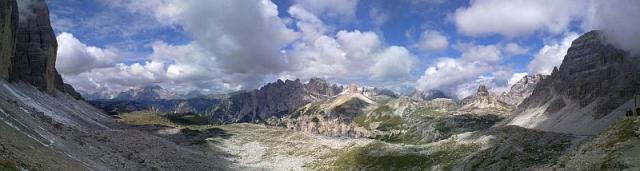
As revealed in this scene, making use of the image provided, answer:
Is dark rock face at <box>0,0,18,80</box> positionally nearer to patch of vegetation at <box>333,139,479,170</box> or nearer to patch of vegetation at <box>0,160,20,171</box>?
patch of vegetation at <box>333,139,479,170</box>

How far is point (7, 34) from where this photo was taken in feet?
522

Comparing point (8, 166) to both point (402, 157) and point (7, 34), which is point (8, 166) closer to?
point (402, 157)

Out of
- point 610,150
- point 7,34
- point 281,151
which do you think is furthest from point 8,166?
point 7,34

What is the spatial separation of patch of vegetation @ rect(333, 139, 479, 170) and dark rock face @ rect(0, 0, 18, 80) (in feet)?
338

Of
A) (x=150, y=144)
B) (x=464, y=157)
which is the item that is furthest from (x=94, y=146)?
(x=464, y=157)

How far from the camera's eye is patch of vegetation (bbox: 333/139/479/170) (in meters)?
96.9

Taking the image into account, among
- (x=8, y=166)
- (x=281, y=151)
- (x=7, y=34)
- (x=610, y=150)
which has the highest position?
(x=7, y=34)

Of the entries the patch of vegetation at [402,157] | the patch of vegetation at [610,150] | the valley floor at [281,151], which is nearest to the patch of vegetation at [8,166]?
the patch of vegetation at [610,150]

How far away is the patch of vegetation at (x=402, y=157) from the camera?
96.9m

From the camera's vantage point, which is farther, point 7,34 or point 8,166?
point 7,34

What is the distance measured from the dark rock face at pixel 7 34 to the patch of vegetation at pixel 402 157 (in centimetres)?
10317

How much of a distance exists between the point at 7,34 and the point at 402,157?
129659 millimetres

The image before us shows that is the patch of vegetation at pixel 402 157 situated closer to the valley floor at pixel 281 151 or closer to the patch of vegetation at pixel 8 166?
the valley floor at pixel 281 151

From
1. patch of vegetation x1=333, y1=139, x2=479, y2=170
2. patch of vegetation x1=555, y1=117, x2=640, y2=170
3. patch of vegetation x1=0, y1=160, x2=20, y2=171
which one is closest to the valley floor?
patch of vegetation x1=333, y1=139, x2=479, y2=170
